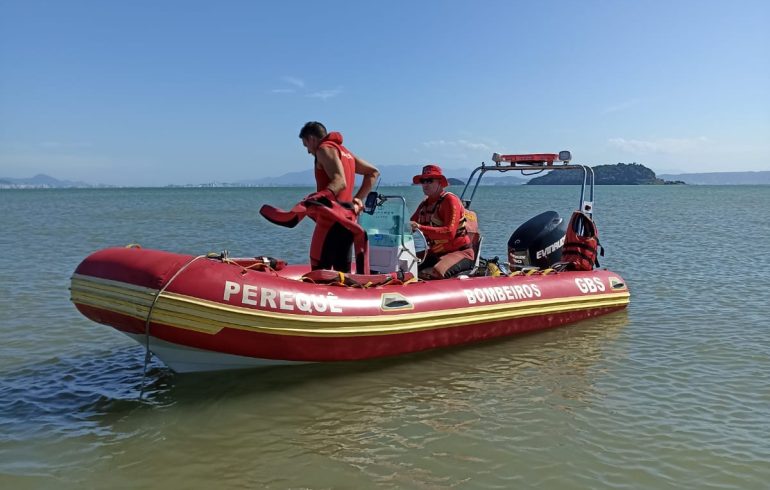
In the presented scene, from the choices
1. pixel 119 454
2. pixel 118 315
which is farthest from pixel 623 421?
pixel 118 315

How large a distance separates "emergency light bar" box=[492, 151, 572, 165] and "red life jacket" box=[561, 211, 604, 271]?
2.34ft

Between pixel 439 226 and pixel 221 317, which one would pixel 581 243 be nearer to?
pixel 439 226

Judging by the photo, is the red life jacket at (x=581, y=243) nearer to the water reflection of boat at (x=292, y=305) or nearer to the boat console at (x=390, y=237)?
the water reflection of boat at (x=292, y=305)

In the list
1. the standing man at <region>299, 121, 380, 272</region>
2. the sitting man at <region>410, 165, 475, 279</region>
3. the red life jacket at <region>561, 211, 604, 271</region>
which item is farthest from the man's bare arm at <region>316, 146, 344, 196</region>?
the red life jacket at <region>561, 211, 604, 271</region>

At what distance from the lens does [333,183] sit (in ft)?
17.2

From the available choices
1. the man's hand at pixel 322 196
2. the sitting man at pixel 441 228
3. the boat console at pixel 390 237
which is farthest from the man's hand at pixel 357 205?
the sitting man at pixel 441 228

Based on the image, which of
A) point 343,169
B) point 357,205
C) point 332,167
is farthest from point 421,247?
point 332,167

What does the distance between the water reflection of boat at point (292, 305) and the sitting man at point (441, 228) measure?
305 millimetres

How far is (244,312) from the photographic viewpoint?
4.64m

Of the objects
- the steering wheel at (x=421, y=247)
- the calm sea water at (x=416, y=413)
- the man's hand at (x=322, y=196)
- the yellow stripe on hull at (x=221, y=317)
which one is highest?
the man's hand at (x=322, y=196)

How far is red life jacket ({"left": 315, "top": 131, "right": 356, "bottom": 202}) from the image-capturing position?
17.4ft

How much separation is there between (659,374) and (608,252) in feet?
28.3

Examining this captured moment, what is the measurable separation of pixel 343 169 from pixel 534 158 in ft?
11.8

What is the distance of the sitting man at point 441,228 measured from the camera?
669cm
